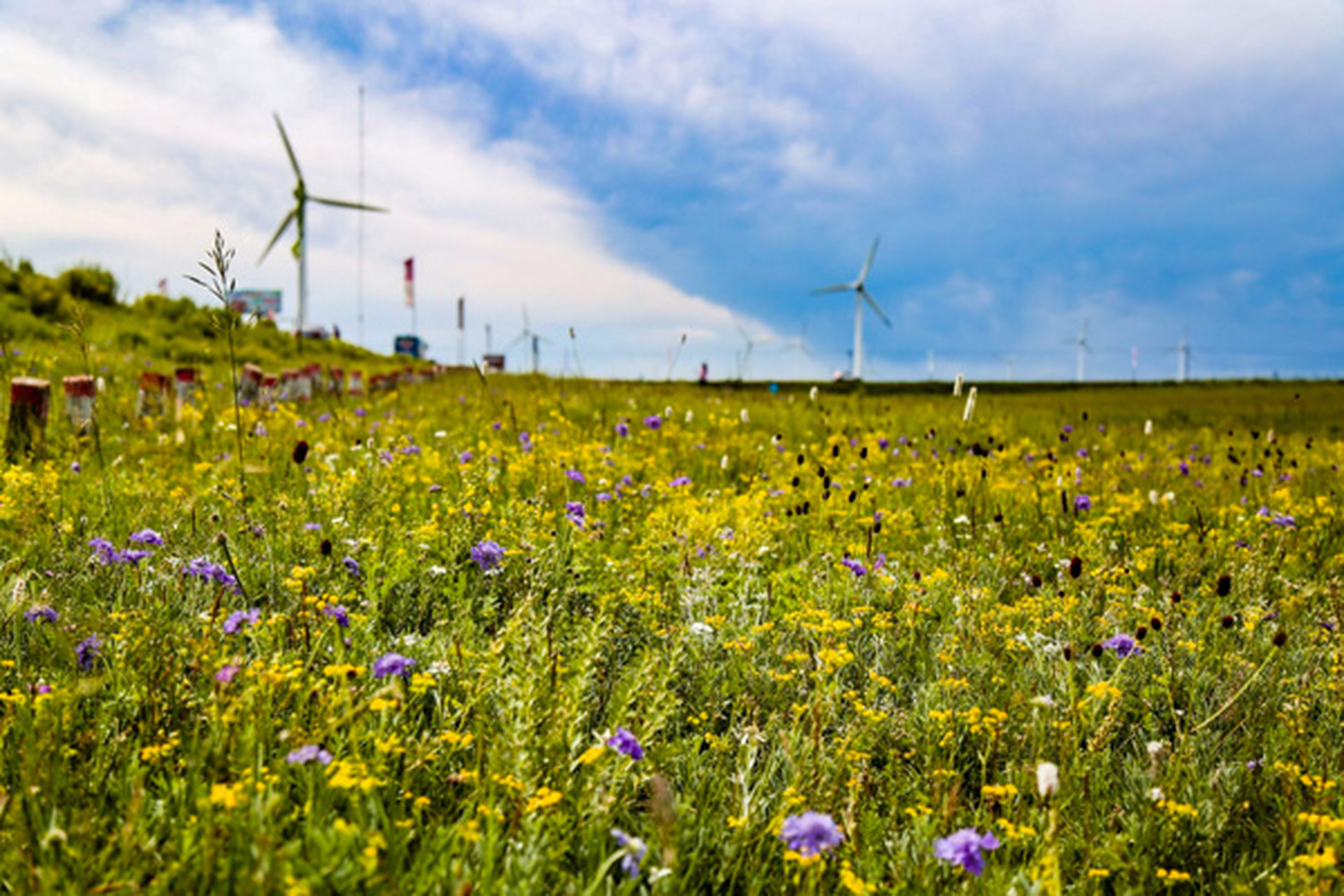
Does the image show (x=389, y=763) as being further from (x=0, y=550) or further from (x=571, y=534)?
(x=0, y=550)

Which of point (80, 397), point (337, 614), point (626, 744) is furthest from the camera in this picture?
point (80, 397)

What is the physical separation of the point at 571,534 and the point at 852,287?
46.0 m

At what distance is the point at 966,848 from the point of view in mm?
1924

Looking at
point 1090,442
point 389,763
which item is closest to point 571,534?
point 389,763

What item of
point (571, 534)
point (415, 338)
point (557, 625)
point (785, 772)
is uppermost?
point (415, 338)

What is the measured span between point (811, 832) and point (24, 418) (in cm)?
728

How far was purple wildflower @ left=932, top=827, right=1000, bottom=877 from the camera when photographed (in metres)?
1.90

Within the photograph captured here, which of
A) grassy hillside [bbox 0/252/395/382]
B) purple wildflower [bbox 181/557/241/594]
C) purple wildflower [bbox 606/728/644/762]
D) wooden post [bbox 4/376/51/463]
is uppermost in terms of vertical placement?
grassy hillside [bbox 0/252/395/382]

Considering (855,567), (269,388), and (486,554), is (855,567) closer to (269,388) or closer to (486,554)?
(486,554)

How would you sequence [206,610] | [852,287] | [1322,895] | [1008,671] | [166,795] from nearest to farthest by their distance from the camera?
[1322,895] → [166,795] → [206,610] → [1008,671] → [852,287]

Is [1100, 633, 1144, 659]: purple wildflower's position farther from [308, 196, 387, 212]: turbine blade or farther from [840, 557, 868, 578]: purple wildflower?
[308, 196, 387, 212]: turbine blade

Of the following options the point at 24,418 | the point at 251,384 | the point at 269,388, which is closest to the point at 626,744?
the point at 269,388

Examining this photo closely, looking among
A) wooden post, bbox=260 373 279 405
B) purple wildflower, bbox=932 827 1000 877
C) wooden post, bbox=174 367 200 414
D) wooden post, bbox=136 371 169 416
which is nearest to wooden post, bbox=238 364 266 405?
wooden post, bbox=260 373 279 405

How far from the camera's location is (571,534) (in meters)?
4.46
